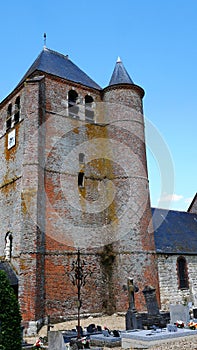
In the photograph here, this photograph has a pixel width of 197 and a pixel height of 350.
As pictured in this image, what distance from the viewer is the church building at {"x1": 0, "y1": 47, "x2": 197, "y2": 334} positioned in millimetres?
14969

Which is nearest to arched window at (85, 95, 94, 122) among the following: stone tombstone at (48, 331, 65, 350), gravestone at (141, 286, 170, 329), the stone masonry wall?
the stone masonry wall

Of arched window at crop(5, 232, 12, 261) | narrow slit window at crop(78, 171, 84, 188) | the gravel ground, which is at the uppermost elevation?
narrow slit window at crop(78, 171, 84, 188)

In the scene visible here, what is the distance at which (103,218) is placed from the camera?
17656mm

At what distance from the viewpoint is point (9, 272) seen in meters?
14.8

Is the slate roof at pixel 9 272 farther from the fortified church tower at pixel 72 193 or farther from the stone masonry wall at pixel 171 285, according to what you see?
the stone masonry wall at pixel 171 285

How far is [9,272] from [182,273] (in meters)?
9.51

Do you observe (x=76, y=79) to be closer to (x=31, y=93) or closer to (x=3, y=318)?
(x=31, y=93)

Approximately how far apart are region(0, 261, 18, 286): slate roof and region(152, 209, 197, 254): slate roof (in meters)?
7.53

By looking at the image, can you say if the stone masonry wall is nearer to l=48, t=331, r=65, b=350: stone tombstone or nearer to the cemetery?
the cemetery

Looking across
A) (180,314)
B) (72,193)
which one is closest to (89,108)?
(72,193)

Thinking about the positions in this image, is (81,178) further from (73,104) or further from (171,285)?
(171,285)

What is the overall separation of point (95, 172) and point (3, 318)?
11.5m

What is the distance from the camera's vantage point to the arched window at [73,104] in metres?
18.8

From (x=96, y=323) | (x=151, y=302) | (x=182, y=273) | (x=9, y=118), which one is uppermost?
(x=9, y=118)
